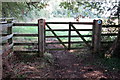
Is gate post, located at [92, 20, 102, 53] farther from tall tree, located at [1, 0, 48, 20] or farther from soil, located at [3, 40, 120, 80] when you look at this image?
tall tree, located at [1, 0, 48, 20]

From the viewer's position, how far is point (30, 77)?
13.3 ft

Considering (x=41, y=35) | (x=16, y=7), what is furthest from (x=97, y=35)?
(x=16, y=7)

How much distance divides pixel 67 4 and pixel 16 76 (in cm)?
484

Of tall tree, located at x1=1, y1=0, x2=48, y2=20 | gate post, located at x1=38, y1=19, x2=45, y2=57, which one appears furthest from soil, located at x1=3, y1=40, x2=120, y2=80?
tall tree, located at x1=1, y1=0, x2=48, y2=20

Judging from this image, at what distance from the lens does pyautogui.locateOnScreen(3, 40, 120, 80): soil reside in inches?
168

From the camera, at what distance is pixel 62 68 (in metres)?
5.00

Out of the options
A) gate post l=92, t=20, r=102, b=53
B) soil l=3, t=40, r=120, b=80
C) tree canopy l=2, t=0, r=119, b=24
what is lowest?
soil l=3, t=40, r=120, b=80

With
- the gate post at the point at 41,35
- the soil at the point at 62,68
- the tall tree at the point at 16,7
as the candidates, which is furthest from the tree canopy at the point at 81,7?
the gate post at the point at 41,35

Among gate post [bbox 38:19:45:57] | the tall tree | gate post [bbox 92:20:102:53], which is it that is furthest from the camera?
the tall tree

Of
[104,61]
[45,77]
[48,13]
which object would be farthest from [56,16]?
[45,77]

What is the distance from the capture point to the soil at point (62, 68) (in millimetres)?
4266

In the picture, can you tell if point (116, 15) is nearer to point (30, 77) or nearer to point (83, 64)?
point (83, 64)

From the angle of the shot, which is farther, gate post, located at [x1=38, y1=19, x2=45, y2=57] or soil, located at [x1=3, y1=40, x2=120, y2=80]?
gate post, located at [x1=38, y1=19, x2=45, y2=57]

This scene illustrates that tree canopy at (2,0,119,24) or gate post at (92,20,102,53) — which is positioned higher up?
tree canopy at (2,0,119,24)
